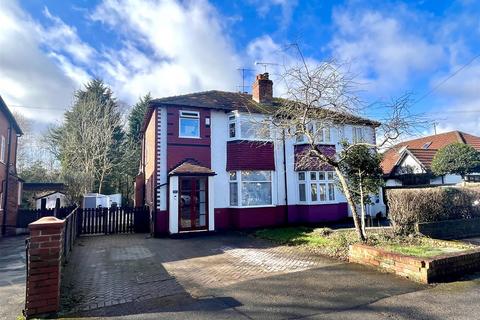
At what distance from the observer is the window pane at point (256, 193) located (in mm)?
14898

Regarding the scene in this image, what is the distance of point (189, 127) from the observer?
47.7ft

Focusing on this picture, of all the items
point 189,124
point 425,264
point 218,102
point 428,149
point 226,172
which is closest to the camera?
point 425,264

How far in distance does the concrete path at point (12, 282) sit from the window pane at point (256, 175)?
9.19 metres

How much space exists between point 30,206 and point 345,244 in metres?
24.0

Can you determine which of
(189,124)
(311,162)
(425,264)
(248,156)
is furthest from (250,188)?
(425,264)

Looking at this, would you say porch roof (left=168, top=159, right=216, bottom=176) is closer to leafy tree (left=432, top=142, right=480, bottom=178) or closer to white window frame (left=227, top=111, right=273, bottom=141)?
white window frame (left=227, top=111, right=273, bottom=141)

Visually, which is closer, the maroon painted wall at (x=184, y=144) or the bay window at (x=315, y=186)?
the maroon painted wall at (x=184, y=144)

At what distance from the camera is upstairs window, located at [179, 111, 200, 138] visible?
14.4 m

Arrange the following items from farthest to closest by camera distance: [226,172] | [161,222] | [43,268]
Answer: [226,172]
[161,222]
[43,268]

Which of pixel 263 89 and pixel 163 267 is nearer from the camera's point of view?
pixel 163 267

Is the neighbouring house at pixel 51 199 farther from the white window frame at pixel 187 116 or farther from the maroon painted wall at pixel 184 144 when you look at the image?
the white window frame at pixel 187 116

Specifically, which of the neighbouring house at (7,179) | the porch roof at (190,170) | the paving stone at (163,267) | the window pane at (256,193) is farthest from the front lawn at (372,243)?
the neighbouring house at (7,179)

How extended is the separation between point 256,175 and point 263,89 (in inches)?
212

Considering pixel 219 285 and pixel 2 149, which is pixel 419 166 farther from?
pixel 2 149
